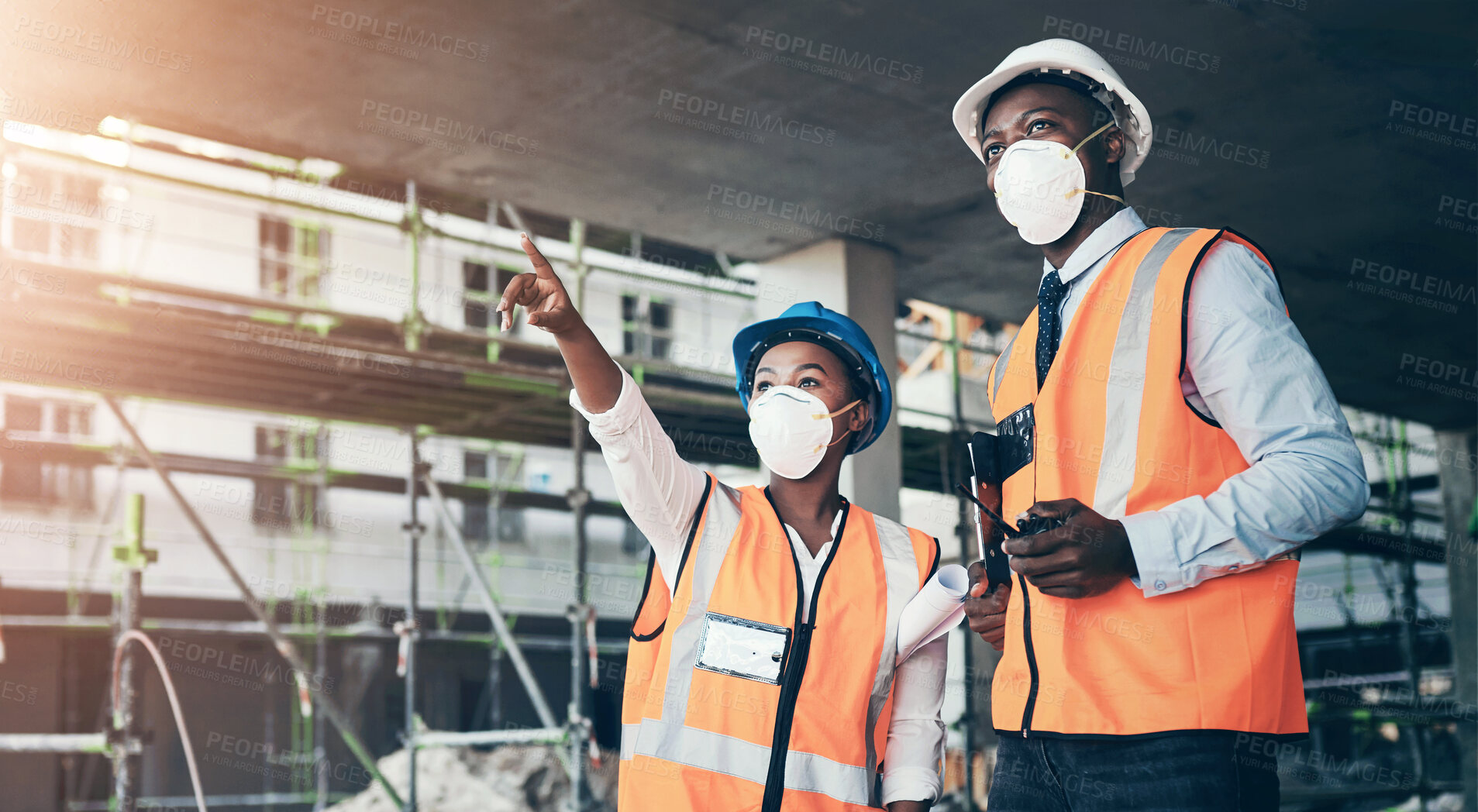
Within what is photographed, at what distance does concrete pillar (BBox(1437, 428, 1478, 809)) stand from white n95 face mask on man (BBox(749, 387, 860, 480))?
415 inches

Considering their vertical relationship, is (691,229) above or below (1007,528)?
above

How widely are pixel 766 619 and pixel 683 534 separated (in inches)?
11.2

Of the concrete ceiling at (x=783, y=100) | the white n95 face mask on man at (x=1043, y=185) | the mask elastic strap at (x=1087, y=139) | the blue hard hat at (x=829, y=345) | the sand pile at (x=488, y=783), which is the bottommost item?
the sand pile at (x=488, y=783)

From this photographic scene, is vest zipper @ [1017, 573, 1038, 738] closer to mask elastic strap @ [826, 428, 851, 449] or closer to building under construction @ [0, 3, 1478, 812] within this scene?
mask elastic strap @ [826, 428, 851, 449]

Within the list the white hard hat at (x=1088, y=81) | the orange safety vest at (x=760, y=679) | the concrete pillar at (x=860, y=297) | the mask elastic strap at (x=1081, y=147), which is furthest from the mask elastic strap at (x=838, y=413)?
the concrete pillar at (x=860, y=297)

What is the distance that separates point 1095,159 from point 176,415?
14227 millimetres

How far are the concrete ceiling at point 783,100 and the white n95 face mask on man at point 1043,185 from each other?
100 inches

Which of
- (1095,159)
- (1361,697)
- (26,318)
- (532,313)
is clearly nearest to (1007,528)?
(1095,159)

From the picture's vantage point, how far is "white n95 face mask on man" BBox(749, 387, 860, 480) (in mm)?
2857

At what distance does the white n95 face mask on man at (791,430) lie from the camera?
2857 millimetres

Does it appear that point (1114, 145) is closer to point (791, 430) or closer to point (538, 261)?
point (791, 430)

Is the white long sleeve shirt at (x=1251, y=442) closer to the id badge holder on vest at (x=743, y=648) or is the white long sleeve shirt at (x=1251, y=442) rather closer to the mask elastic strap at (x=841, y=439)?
the id badge holder on vest at (x=743, y=648)

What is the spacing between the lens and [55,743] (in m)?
6.82

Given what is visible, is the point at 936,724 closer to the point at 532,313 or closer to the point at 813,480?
the point at 813,480
